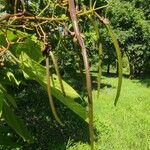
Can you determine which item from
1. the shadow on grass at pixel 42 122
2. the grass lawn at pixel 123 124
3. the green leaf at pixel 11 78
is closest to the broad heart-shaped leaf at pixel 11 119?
the green leaf at pixel 11 78

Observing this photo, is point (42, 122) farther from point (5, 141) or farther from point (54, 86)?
point (54, 86)

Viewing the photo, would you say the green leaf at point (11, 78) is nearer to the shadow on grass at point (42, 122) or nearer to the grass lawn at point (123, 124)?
the grass lawn at point (123, 124)

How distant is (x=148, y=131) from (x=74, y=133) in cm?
253

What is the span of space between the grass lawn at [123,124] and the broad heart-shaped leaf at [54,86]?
391 inches

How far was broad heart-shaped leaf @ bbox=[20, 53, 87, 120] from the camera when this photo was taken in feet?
3.00

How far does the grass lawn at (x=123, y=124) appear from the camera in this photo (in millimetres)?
13094

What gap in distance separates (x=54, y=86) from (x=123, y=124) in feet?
49.4

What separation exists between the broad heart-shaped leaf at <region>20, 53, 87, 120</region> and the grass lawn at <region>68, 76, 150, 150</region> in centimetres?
993

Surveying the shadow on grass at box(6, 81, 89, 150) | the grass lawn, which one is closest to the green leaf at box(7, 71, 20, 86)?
the grass lawn

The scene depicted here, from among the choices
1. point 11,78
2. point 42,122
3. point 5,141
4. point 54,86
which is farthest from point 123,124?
point 54,86

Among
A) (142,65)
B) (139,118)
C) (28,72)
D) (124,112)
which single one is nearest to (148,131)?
(139,118)

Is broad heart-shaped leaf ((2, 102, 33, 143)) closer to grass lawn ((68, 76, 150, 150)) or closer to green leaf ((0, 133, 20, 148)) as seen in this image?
green leaf ((0, 133, 20, 148))

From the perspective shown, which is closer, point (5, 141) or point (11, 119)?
point (11, 119)

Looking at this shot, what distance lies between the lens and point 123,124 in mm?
15812
